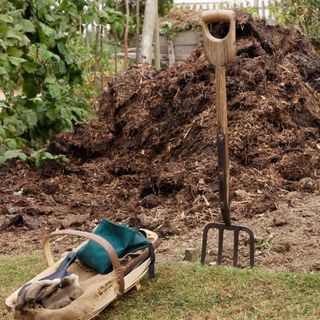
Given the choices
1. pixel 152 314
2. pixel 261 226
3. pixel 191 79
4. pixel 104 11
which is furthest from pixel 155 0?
pixel 152 314

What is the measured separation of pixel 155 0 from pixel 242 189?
5.58 metres

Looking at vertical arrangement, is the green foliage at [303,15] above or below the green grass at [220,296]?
above

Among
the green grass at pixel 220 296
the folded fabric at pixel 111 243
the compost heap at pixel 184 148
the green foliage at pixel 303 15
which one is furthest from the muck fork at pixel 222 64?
the green foliage at pixel 303 15

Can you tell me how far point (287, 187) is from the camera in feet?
21.2

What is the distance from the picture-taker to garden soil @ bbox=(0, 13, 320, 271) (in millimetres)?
5922

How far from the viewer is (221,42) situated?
4461 mm

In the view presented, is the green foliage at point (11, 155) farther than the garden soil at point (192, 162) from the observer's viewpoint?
Yes

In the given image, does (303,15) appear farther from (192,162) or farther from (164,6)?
(192,162)

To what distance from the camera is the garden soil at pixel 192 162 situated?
592cm

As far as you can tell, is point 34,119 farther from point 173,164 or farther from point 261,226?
point 261,226

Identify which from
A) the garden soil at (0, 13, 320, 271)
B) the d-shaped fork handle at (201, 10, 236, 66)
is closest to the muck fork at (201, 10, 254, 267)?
the d-shaped fork handle at (201, 10, 236, 66)

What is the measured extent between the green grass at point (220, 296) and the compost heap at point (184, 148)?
1.35 m

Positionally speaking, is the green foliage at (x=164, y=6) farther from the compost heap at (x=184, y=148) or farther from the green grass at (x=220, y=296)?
the green grass at (x=220, y=296)

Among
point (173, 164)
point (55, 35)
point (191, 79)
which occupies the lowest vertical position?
point (173, 164)
